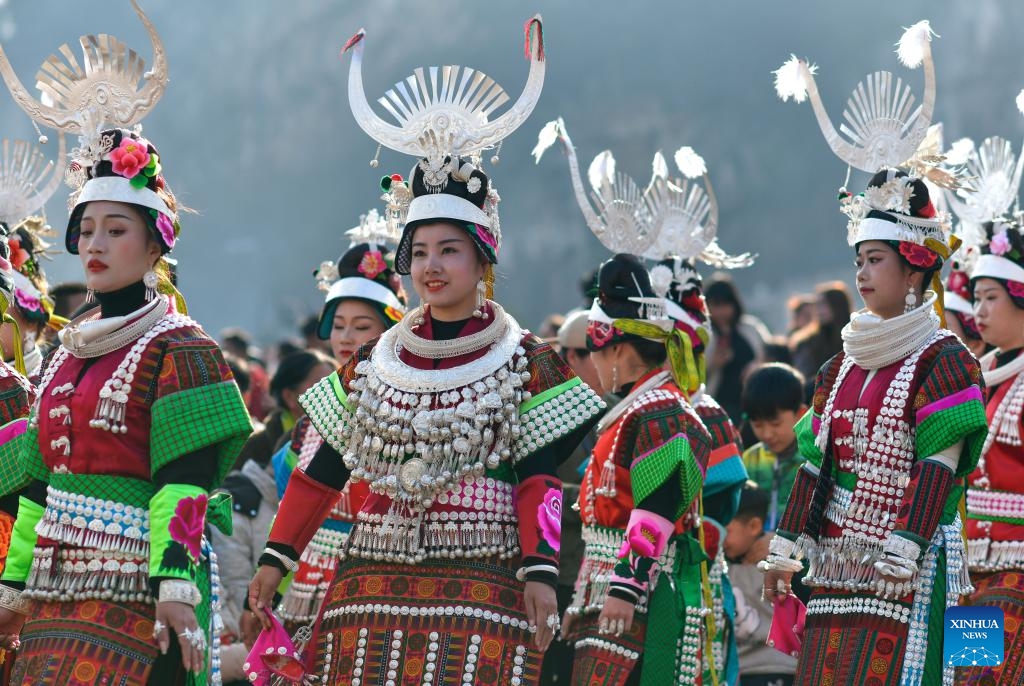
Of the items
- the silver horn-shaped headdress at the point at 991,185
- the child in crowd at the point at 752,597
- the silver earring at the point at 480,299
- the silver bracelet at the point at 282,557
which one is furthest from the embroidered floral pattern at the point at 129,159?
the silver horn-shaped headdress at the point at 991,185

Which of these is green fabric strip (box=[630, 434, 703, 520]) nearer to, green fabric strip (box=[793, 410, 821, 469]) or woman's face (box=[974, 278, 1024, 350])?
green fabric strip (box=[793, 410, 821, 469])

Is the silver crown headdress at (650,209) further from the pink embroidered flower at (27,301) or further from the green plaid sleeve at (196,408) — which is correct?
the pink embroidered flower at (27,301)

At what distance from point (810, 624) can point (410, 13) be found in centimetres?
3036

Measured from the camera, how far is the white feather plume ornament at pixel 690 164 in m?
7.39

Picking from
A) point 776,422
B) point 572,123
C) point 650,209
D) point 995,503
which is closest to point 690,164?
point 650,209

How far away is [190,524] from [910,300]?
285 cm

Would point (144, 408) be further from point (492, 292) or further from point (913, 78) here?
point (913, 78)

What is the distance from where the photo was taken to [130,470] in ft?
14.1

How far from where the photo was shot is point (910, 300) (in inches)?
219

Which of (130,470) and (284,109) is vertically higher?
(284,109)

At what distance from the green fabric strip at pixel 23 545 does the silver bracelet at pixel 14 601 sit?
4 cm

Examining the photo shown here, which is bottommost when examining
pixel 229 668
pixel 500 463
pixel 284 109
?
pixel 229 668

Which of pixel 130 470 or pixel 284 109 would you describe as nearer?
pixel 130 470

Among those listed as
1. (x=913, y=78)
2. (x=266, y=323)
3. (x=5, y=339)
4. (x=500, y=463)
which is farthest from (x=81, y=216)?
(x=266, y=323)
